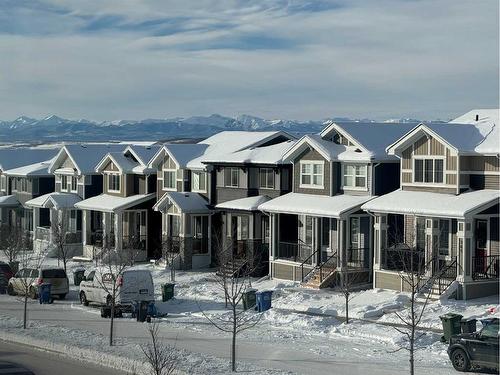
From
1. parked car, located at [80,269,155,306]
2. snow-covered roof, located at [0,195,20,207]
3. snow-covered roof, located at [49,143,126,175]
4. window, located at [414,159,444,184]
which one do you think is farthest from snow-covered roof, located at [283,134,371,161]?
snow-covered roof, located at [0,195,20,207]

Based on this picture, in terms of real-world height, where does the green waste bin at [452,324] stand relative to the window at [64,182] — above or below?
below

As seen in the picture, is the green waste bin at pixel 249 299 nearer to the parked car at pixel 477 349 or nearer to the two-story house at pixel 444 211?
the two-story house at pixel 444 211

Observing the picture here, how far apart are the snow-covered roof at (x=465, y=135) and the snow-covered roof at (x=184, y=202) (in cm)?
1319

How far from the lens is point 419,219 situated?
36.5m

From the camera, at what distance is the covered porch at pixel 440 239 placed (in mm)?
33156

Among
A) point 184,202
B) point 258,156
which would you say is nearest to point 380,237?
point 258,156

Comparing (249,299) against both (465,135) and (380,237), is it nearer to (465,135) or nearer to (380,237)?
(380,237)

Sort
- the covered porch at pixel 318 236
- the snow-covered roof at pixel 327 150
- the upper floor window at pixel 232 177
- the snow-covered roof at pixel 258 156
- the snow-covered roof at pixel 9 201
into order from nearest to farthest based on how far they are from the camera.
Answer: the covered porch at pixel 318 236 → the snow-covered roof at pixel 327 150 → the snow-covered roof at pixel 258 156 → the upper floor window at pixel 232 177 → the snow-covered roof at pixel 9 201

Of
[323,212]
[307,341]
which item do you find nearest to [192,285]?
[323,212]

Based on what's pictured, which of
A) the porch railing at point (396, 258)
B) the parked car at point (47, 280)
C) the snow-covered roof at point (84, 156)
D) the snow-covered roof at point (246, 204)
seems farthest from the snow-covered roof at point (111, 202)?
the porch railing at point (396, 258)

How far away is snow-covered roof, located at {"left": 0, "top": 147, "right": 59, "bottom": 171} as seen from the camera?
Answer: 69569 mm

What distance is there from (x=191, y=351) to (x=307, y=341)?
12.5 feet

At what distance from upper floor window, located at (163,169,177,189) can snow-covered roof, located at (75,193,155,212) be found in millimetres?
1467

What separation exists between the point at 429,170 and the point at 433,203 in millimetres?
2505
